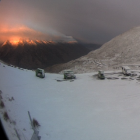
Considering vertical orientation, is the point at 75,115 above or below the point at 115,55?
below

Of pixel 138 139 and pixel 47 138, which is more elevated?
pixel 47 138

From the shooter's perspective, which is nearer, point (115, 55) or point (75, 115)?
point (75, 115)

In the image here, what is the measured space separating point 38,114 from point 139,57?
3686cm

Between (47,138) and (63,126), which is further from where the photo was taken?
(63,126)

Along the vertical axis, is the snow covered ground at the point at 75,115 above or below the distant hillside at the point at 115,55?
below

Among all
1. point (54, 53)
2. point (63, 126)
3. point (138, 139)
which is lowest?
point (138, 139)

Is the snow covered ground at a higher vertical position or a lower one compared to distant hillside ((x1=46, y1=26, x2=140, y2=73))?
lower

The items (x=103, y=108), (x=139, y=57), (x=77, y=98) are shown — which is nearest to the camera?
(x=103, y=108)

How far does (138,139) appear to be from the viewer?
15.8ft

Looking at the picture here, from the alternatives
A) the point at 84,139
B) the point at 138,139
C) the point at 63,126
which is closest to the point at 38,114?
the point at 63,126

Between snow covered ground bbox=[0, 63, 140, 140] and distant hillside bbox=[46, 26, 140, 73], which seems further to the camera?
distant hillside bbox=[46, 26, 140, 73]

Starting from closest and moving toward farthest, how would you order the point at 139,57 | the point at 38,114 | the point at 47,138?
the point at 47,138, the point at 38,114, the point at 139,57

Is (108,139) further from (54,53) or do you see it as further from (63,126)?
(54,53)

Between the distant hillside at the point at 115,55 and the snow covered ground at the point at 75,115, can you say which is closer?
the snow covered ground at the point at 75,115
